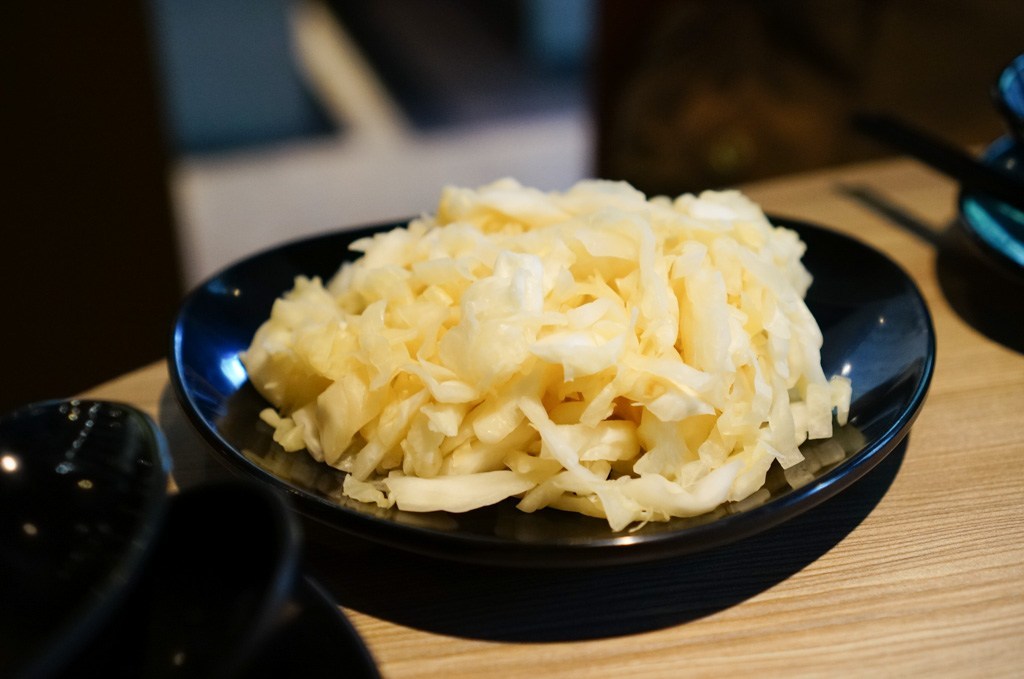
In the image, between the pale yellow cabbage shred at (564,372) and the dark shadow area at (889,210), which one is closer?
the pale yellow cabbage shred at (564,372)

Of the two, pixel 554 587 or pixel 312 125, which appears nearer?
pixel 554 587

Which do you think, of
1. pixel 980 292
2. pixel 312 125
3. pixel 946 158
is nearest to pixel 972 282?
pixel 980 292

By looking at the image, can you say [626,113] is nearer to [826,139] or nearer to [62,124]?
[826,139]

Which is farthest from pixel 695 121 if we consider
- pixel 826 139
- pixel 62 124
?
pixel 62 124

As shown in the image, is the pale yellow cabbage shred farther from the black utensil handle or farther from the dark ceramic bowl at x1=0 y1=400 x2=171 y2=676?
the black utensil handle

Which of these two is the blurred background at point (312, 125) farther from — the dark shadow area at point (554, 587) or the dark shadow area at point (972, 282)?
the dark shadow area at point (554, 587)

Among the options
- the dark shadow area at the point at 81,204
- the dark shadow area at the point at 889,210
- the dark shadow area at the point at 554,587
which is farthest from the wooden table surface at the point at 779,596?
the dark shadow area at the point at 81,204

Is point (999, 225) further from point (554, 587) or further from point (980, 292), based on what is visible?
point (554, 587)
